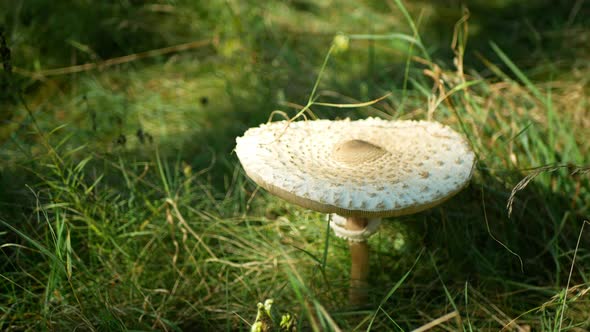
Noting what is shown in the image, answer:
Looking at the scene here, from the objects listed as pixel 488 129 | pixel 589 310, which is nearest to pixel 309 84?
pixel 488 129

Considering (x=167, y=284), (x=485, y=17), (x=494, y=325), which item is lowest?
(x=167, y=284)

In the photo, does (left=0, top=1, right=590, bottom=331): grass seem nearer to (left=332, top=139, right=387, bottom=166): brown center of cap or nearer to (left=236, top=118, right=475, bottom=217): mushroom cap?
(left=236, top=118, right=475, bottom=217): mushroom cap

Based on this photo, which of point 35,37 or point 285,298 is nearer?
point 285,298

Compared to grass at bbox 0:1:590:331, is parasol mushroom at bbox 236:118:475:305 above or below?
above

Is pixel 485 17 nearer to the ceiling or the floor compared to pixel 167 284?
nearer to the ceiling

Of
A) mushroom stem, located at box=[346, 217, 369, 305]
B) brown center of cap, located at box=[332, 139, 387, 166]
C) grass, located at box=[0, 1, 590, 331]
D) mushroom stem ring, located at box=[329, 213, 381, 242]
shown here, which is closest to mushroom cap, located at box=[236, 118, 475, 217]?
brown center of cap, located at box=[332, 139, 387, 166]

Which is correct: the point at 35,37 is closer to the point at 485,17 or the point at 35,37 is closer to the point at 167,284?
the point at 167,284

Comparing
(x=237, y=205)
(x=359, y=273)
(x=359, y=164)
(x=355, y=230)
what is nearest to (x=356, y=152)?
(x=359, y=164)

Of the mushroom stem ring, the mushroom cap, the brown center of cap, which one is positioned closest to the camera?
the mushroom cap

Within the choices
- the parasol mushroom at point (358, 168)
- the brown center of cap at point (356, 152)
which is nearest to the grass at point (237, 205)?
the parasol mushroom at point (358, 168)

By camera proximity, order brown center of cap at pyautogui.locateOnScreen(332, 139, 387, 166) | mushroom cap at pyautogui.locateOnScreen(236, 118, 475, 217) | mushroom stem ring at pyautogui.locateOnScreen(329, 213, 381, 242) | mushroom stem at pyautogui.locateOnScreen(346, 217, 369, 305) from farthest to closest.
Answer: mushroom stem at pyautogui.locateOnScreen(346, 217, 369, 305), mushroom stem ring at pyautogui.locateOnScreen(329, 213, 381, 242), brown center of cap at pyautogui.locateOnScreen(332, 139, 387, 166), mushroom cap at pyautogui.locateOnScreen(236, 118, 475, 217)
